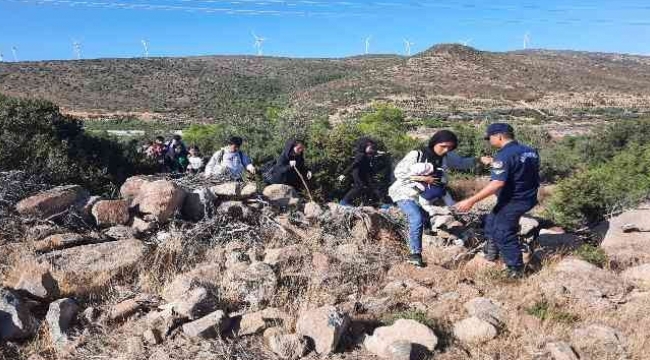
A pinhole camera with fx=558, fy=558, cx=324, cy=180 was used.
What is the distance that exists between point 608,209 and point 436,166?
3.60m

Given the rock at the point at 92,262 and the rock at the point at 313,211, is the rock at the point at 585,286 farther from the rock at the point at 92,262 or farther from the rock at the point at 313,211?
the rock at the point at 92,262

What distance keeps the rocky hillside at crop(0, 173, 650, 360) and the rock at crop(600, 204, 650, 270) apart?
2 centimetres

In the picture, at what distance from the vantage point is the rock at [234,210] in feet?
21.4

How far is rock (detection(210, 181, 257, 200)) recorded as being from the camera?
22.7 ft

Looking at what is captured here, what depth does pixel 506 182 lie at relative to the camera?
17.8 ft

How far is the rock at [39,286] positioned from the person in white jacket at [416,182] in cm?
332

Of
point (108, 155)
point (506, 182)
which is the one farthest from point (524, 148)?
point (108, 155)

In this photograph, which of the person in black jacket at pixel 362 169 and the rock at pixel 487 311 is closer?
the rock at pixel 487 311

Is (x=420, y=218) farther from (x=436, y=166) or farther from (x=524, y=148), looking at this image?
(x=524, y=148)

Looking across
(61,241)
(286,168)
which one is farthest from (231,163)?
(61,241)

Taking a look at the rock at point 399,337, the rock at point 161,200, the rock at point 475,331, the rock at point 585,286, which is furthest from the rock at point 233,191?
the rock at point 585,286

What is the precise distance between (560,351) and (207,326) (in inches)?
101

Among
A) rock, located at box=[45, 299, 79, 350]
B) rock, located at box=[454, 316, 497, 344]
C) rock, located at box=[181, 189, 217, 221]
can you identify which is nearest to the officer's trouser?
rock, located at box=[454, 316, 497, 344]

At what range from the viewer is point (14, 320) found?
4.04 meters
